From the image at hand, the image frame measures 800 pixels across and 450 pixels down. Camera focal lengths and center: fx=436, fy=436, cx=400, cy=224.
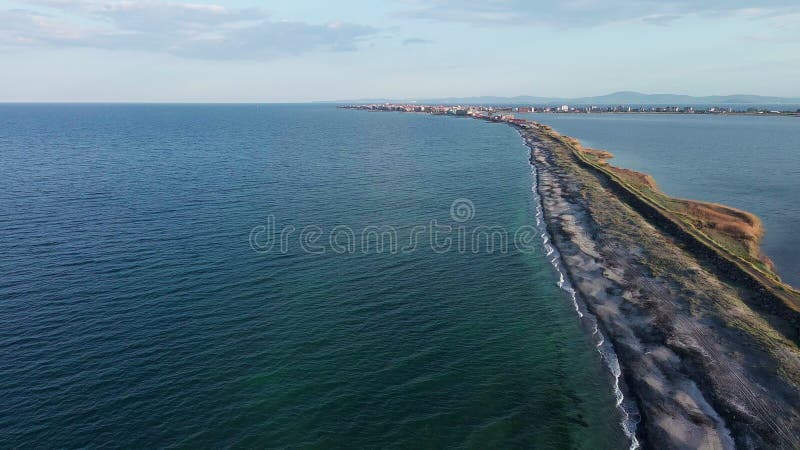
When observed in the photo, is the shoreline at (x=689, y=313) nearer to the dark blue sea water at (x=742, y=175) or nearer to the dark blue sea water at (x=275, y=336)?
the dark blue sea water at (x=275, y=336)

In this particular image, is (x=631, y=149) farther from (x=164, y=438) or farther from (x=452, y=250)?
(x=164, y=438)

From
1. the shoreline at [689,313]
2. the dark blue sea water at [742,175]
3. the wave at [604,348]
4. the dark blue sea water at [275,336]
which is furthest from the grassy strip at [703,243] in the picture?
the dark blue sea water at [275,336]

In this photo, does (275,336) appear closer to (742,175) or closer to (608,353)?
(608,353)

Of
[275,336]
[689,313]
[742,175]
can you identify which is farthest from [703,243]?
[742,175]

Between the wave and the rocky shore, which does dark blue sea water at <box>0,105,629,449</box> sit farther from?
the rocky shore

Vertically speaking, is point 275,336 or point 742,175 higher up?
point 742,175

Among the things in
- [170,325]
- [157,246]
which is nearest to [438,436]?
[170,325]

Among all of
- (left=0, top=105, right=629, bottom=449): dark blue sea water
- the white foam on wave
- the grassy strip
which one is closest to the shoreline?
the grassy strip
